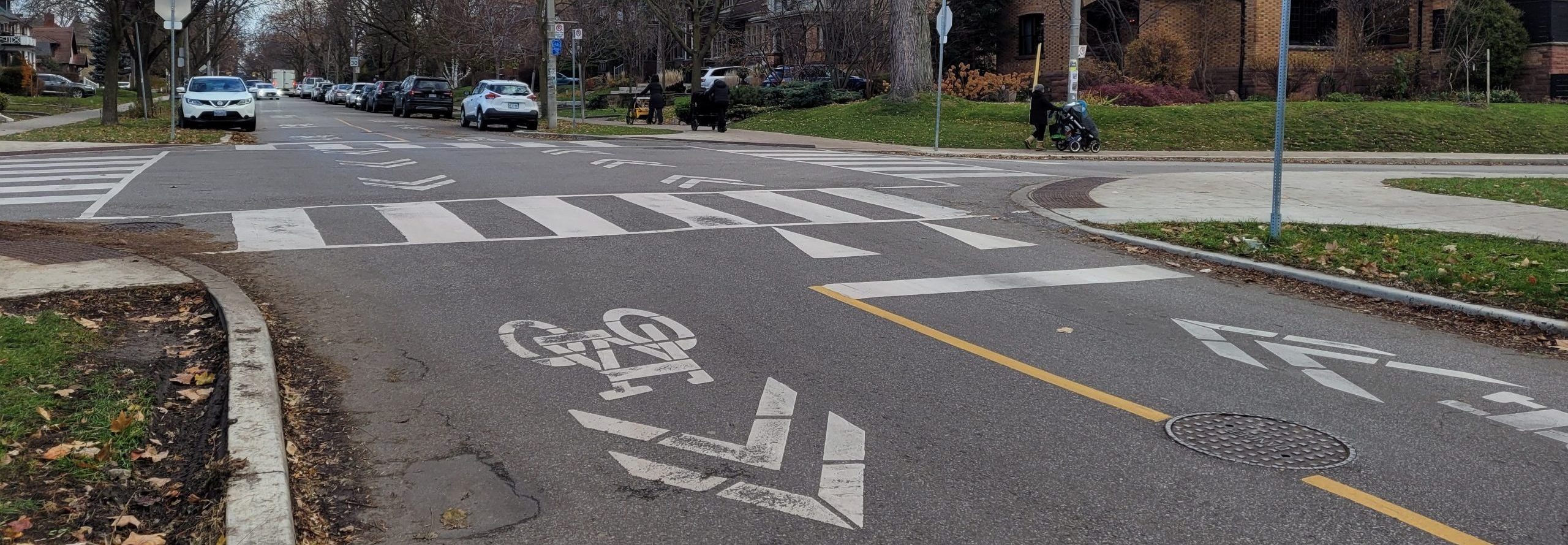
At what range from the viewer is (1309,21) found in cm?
4009

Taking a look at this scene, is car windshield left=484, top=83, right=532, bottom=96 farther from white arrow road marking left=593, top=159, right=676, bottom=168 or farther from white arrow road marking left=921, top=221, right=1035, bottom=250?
white arrow road marking left=921, top=221, right=1035, bottom=250

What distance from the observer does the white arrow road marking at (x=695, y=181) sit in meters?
16.7

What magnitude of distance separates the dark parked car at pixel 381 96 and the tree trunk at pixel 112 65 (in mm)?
19722

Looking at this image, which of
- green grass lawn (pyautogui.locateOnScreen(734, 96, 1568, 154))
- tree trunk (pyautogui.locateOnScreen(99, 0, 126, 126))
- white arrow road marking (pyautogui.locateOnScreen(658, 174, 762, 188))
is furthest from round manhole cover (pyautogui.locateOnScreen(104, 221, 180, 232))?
tree trunk (pyautogui.locateOnScreen(99, 0, 126, 126))

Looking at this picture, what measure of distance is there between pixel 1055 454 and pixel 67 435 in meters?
4.02

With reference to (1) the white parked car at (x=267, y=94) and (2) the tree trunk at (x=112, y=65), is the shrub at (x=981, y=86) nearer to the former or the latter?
(2) the tree trunk at (x=112, y=65)

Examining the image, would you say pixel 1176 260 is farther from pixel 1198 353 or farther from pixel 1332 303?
pixel 1198 353

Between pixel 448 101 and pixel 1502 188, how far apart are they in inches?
1464

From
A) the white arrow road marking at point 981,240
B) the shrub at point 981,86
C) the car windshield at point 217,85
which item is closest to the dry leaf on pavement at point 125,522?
the white arrow road marking at point 981,240

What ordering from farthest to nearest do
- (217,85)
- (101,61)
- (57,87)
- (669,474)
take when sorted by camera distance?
(101,61) < (57,87) < (217,85) < (669,474)

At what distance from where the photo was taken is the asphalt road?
4656 millimetres

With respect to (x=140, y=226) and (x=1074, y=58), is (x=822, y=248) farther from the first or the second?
(x=1074, y=58)

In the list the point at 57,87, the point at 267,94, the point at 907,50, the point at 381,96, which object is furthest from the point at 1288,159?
the point at 267,94

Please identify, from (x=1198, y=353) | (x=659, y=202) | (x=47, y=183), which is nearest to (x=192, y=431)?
(x=1198, y=353)
